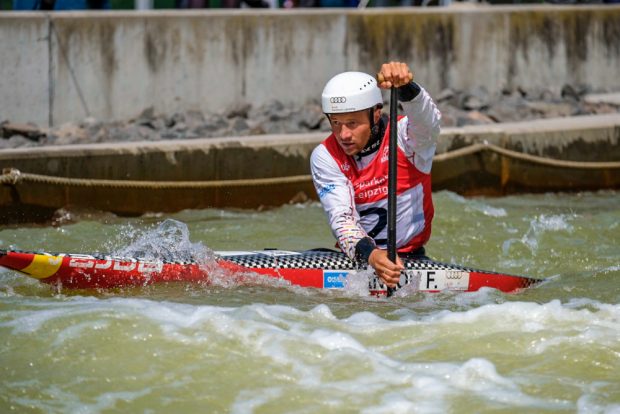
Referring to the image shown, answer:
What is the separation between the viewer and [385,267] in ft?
22.2

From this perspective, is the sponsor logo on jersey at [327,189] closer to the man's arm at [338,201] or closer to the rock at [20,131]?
the man's arm at [338,201]

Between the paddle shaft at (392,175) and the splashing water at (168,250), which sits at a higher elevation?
the paddle shaft at (392,175)

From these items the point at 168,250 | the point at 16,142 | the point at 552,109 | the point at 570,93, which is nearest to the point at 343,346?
the point at 168,250

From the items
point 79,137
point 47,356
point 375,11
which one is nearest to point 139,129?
point 79,137

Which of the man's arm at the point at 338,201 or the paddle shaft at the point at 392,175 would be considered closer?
the paddle shaft at the point at 392,175

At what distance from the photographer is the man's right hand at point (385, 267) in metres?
6.75

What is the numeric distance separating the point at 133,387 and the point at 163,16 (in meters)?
7.11

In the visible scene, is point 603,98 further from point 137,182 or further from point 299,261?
point 299,261

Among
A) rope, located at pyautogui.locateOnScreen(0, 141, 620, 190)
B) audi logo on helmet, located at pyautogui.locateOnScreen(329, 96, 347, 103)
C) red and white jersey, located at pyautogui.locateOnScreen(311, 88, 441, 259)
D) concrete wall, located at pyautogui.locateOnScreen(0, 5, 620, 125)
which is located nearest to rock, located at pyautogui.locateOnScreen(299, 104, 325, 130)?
concrete wall, located at pyautogui.locateOnScreen(0, 5, 620, 125)

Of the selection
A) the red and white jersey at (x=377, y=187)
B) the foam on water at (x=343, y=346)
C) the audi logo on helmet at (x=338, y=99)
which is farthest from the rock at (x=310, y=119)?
the foam on water at (x=343, y=346)

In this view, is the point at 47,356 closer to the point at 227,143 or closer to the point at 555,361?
the point at 555,361

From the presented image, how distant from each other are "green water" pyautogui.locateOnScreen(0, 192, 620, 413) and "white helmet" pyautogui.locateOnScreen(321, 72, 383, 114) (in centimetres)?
116

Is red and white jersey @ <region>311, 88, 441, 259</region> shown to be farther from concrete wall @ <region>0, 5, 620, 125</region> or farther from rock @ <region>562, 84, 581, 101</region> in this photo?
rock @ <region>562, 84, 581, 101</region>

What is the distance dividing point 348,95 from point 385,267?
41.7 inches
